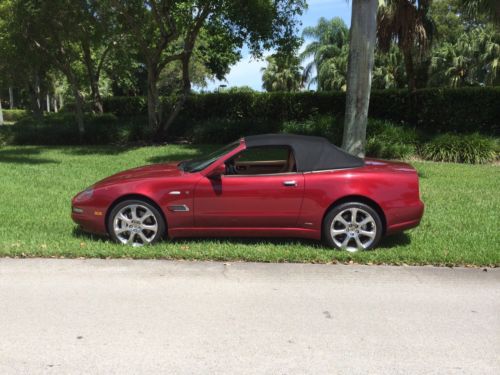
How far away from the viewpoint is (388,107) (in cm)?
1686

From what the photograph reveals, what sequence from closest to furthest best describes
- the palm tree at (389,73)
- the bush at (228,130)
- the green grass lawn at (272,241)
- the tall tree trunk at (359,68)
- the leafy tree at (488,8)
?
the green grass lawn at (272,241) → the tall tree trunk at (359,68) → the leafy tree at (488,8) → the bush at (228,130) → the palm tree at (389,73)

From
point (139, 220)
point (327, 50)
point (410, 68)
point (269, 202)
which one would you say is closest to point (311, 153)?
point (269, 202)

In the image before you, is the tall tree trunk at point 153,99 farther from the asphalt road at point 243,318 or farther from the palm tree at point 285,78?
the palm tree at point 285,78

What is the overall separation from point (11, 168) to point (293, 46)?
10506 mm

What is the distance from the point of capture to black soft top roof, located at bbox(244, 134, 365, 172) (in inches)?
228

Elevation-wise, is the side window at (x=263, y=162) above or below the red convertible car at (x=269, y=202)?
above

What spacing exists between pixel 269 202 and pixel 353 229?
104 centimetres

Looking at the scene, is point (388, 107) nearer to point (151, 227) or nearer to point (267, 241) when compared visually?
point (267, 241)

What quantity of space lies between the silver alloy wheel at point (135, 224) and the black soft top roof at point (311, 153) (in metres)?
1.49

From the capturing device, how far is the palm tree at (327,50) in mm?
39719

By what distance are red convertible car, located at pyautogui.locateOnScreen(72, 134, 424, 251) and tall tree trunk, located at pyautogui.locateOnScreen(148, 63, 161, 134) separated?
13.1m

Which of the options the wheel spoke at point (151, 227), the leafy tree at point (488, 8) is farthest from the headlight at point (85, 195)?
the leafy tree at point (488, 8)

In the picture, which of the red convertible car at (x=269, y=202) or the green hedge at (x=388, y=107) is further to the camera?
the green hedge at (x=388, y=107)

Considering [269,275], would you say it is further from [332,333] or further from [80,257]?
[80,257]
